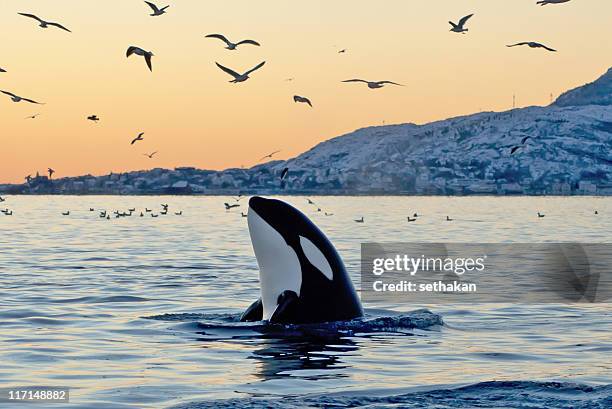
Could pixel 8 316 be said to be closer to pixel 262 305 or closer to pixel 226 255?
pixel 262 305

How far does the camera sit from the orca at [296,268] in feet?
49.8

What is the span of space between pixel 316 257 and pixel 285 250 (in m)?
0.44

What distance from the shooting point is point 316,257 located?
15.2 meters

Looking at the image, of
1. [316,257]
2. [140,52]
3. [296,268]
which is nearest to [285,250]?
[296,268]

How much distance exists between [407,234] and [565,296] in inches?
1473

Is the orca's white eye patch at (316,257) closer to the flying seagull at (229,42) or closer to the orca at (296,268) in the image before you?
the orca at (296,268)

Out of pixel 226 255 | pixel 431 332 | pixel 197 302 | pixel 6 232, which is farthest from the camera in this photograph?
pixel 6 232

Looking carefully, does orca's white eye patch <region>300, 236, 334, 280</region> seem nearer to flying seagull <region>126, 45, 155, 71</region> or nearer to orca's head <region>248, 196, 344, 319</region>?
orca's head <region>248, 196, 344, 319</region>

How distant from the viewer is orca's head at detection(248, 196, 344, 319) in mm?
15203

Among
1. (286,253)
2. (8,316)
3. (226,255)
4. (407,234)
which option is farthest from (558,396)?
(407,234)

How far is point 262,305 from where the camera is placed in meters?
15.9

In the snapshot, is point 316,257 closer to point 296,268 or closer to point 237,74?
point 296,268

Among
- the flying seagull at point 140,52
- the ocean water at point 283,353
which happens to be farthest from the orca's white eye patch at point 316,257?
the flying seagull at point 140,52

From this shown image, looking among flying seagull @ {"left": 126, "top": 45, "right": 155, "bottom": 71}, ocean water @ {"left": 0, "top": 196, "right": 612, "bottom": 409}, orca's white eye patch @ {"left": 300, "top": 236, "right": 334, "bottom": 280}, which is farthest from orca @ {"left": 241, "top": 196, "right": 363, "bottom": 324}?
flying seagull @ {"left": 126, "top": 45, "right": 155, "bottom": 71}
